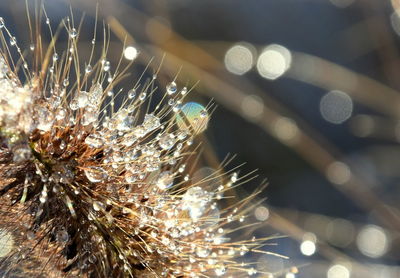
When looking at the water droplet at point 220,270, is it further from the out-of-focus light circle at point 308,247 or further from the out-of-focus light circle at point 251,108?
the out-of-focus light circle at point 251,108

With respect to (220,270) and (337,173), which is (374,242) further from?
(220,270)

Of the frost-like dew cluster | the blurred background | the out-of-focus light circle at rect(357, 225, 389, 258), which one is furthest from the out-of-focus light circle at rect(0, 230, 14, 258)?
the out-of-focus light circle at rect(357, 225, 389, 258)

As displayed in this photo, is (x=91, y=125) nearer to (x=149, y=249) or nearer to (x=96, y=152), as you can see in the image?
(x=96, y=152)

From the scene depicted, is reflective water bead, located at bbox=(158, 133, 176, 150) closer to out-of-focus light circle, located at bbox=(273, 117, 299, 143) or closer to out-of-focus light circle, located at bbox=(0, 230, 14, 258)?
out-of-focus light circle, located at bbox=(0, 230, 14, 258)

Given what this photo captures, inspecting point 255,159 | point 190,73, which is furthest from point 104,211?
point 255,159

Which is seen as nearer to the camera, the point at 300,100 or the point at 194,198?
the point at 194,198

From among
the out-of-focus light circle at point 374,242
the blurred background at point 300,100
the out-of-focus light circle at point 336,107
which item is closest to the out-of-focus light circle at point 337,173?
the blurred background at point 300,100

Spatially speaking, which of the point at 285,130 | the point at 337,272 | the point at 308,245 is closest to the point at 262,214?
the point at 308,245
